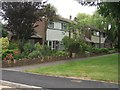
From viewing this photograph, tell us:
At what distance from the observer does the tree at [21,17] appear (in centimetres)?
2492

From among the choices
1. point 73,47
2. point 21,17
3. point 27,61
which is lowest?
point 27,61

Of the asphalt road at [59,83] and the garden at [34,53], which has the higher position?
the garden at [34,53]

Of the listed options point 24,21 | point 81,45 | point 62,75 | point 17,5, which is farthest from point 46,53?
point 62,75

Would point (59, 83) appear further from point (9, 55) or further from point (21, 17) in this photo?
point (21, 17)

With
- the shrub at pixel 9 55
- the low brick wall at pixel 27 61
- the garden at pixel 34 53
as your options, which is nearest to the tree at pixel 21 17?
the garden at pixel 34 53

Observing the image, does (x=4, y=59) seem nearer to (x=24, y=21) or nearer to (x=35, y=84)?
(x=24, y=21)

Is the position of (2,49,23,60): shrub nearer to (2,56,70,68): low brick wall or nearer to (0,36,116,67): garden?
(0,36,116,67): garden

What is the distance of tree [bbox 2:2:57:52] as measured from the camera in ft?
81.8

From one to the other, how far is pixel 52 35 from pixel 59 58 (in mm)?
13805

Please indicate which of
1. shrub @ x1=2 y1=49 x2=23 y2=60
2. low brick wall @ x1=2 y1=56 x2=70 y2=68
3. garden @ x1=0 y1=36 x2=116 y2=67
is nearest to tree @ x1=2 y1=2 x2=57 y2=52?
garden @ x1=0 y1=36 x2=116 y2=67

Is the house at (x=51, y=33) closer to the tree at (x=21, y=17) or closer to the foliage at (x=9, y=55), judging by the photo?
the tree at (x=21, y=17)

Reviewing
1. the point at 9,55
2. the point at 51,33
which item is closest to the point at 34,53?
the point at 9,55

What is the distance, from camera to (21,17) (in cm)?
2502

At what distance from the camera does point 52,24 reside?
39156mm
